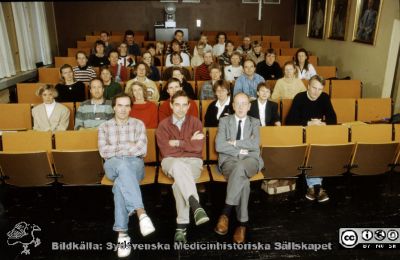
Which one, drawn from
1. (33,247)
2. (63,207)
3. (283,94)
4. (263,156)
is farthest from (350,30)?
(33,247)

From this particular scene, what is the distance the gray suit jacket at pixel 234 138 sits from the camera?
310 centimetres

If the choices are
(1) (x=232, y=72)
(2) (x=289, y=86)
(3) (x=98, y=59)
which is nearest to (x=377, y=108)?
(2) (x=289, y=86)

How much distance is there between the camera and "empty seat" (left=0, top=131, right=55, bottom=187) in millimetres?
2994

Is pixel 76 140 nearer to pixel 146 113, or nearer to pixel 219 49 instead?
pixel 146 113

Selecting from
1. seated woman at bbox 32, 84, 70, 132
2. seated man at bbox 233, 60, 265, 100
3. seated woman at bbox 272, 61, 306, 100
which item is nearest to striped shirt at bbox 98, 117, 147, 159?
seated woman at bbox 32, 84, 70, 132

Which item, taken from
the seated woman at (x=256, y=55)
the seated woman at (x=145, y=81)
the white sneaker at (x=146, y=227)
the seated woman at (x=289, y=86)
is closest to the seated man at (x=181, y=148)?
the white sneaker at (x=146, y=227)

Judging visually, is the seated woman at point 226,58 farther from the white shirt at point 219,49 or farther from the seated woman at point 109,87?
the seated woman at point 109,87

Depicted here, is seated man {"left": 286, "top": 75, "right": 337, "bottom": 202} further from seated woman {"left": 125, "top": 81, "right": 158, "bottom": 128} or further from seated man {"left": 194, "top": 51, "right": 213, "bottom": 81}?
seated man {"left": 194, "top": 51, "right": 213, "bottom": 81}

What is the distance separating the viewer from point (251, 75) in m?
4.77

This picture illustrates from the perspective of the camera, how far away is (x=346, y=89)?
545cm

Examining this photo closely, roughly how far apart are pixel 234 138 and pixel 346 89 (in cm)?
315

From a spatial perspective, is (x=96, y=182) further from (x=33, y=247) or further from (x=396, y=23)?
(x=396, y=23)

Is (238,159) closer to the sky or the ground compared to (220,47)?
closer to the ground

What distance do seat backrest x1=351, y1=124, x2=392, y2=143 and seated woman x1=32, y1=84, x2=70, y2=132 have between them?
10.7 feet
